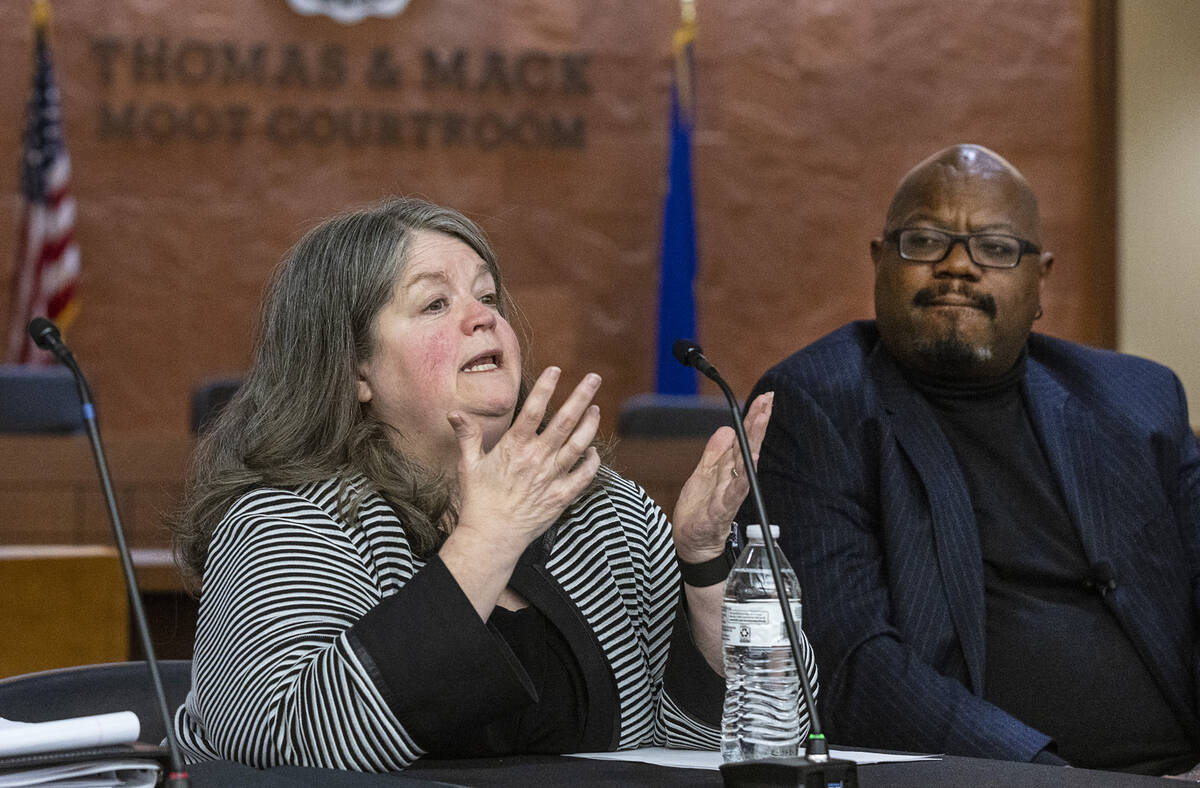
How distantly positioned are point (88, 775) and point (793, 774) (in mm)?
597

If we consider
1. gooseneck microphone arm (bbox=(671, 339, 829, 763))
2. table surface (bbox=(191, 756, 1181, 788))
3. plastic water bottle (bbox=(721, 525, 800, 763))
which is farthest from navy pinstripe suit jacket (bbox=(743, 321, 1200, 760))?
gooseneck microphone arm (bbox=(671, 339, 829, 763))

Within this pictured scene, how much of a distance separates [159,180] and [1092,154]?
484 cm

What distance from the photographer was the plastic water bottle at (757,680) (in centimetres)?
146

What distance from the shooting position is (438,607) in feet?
4.34

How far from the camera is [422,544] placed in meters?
1.63

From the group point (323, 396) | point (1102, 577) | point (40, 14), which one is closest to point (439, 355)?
point (323, 396)

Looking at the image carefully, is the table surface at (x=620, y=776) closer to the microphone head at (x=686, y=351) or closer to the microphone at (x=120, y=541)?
the microphone at (x=120, y=541)

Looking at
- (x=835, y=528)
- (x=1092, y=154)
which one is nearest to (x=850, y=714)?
(x=835, y=528)

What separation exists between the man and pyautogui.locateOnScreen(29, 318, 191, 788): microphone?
1196mm

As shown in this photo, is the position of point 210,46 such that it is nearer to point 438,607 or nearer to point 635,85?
point 635,85

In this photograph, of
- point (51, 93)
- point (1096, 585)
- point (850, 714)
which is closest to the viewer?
point (850, 714)

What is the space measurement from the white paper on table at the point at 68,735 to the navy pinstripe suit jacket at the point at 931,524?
3.83ft

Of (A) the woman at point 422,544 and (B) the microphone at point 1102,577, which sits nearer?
(A) the woman at point 422,544

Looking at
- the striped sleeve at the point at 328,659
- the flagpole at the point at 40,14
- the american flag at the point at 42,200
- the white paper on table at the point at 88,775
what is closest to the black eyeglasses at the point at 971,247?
the striped sleeve at the point at 328,659
